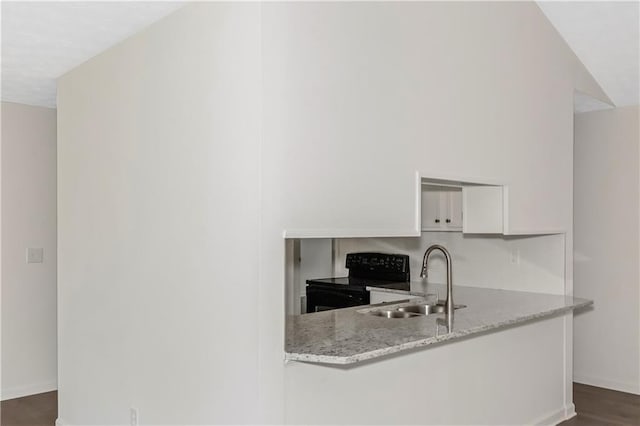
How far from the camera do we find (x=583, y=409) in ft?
14.8

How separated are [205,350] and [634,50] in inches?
147

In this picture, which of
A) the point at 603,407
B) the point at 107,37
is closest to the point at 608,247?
Result: the point at 603,407

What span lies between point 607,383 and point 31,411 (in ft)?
15.6

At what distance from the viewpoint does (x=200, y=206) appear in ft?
8.95

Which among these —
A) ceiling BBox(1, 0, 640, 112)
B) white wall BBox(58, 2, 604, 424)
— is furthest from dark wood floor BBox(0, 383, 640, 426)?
ceiling BBox(1, 0, 640, 112)

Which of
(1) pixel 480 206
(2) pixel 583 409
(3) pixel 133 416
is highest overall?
(1) pixel 480 206

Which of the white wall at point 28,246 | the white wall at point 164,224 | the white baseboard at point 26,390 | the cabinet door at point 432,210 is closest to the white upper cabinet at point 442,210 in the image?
the cabinet door at point 432,210

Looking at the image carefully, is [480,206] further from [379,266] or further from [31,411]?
[31,411]

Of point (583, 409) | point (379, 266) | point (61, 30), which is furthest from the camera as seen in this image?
point (379, 266)

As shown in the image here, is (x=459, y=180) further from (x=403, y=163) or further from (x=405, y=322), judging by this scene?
(x=405, y=322)

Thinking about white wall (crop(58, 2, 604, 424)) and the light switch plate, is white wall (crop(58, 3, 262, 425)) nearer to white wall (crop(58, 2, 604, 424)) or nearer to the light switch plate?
white wall (crop(58, 2, 604, 424))

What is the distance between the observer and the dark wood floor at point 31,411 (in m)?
4.09

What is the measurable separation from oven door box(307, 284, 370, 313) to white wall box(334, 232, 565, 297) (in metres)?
0.76

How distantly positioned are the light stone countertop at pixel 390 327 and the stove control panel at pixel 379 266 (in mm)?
759
